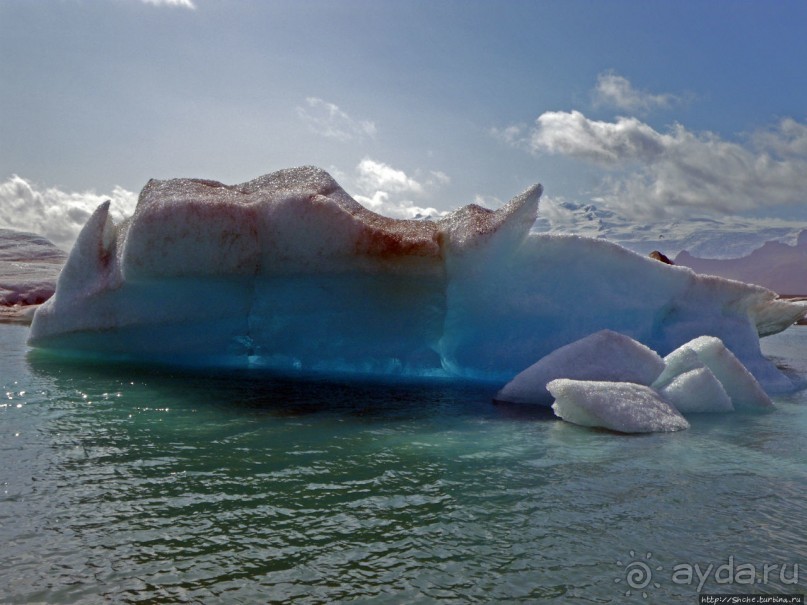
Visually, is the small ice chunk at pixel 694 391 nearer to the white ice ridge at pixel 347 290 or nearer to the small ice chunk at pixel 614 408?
the small ice chunk at pixel 614 408

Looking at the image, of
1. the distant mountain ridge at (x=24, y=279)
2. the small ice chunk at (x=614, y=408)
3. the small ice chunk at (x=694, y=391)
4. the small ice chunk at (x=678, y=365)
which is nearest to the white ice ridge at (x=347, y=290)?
the small ice chunk at (x=678, y=365)

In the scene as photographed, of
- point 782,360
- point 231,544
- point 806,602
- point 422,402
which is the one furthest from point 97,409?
point 782,360

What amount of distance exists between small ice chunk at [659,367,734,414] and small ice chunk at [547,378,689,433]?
2.77 feet

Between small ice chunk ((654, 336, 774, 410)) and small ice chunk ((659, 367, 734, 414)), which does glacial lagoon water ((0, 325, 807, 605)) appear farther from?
small ice chunk ((654, 336, 774, 410))

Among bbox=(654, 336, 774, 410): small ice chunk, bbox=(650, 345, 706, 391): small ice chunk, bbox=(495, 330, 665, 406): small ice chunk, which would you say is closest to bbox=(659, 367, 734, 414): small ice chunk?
bbox=(650, 345, 706, 391): small ice chunk

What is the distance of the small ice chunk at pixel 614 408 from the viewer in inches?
257

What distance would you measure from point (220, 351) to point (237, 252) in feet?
7.20

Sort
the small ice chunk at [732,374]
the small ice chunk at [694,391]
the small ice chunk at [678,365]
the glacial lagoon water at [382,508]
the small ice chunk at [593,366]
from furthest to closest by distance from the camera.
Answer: the small ice chunk at [732,374], the small ice chunk at [678,365], the small ice chunk at [593,366], the small ice chunk at [694,391], the glacial lagoon water at [382,508]

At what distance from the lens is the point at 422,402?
26.1 ft

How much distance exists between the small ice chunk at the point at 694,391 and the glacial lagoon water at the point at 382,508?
787 mm

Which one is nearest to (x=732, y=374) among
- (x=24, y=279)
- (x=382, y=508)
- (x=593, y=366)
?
(x=593, y=366)

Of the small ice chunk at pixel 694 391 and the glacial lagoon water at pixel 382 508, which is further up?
the small ice chunk at pixel 694 391

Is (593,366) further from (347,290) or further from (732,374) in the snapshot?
(347,290)

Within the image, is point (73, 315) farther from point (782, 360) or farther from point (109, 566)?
point (782, 360)
